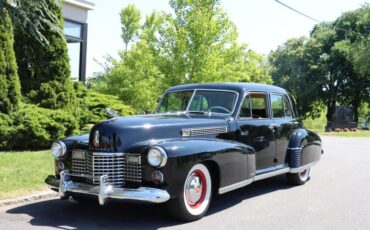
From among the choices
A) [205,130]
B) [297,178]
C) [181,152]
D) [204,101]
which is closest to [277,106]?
[297,178]

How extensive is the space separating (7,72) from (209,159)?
700cm

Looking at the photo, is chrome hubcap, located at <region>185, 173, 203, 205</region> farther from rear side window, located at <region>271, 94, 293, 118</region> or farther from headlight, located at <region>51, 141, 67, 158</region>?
rear side window, located at <region>271, 94, 293, 118</region>

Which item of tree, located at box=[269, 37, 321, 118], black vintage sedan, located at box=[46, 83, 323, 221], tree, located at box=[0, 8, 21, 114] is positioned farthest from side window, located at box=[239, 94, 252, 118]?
tree, located at box=[269, 37, 321, 118]

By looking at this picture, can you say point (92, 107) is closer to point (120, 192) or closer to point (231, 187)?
point (231, 187)

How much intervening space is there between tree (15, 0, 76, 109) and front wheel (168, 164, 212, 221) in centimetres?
758

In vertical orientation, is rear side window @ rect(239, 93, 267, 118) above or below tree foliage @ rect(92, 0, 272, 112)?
below

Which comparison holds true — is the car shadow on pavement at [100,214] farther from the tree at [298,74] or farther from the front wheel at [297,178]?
the tree at [298,74]

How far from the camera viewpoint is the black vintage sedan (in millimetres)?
5301

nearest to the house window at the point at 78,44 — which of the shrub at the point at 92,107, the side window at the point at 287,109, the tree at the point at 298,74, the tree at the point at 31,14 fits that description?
the shrub at the point at 92,107

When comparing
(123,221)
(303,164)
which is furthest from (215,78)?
(123,221)

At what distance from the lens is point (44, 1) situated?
1134 centimetres

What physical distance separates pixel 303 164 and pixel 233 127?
2.09 meters

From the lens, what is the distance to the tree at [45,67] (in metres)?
12.4

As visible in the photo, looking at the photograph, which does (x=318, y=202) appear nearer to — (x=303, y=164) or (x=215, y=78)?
(x=303, y=164)
